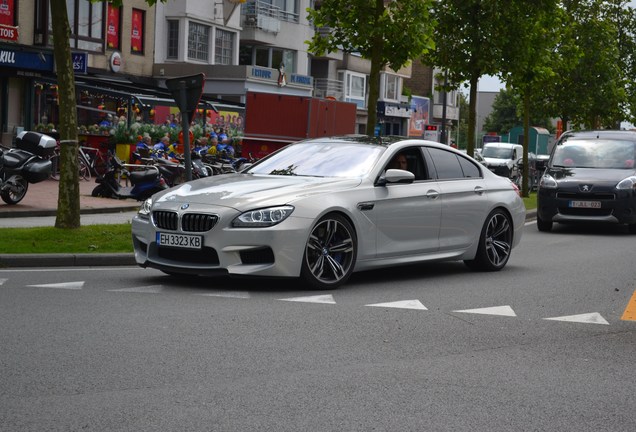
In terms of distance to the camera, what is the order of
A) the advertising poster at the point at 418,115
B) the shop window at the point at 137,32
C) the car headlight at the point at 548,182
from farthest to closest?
the advertising poster at the point at 418,115, the shop window at the point at 137,32, the car headlight at the point at 548,182

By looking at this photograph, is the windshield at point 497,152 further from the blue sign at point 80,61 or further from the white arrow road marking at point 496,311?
the white arrow road marking at point 496,311

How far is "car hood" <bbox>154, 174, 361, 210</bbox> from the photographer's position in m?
10.6

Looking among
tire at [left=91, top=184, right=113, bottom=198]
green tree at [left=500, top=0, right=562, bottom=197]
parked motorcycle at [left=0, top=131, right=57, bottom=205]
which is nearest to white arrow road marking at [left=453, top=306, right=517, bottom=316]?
parked motorcycle at [left=0, top=131, right=57, bottom=205]

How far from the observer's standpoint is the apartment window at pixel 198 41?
50.6 meters

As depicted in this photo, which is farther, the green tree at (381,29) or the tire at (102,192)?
the tire at (102,192)

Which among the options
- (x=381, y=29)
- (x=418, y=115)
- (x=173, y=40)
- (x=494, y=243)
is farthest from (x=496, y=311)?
(x=418, y=115)

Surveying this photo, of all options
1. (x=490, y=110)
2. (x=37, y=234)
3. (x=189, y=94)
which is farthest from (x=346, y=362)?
(x=490, y=110)

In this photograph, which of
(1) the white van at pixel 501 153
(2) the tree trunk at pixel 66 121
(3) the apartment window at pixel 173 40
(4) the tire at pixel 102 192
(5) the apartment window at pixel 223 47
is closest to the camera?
(2) the tree trunk at pixel 66 121

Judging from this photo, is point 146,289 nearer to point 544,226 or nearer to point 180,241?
point 180,241

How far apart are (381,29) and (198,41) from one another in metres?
30.3

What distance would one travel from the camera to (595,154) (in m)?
22.3

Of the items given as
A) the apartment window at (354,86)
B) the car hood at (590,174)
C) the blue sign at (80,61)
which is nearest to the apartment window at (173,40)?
the blue sign at (80,61)

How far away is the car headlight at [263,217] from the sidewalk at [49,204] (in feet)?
35.2

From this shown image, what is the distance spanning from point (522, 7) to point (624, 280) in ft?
59.0
